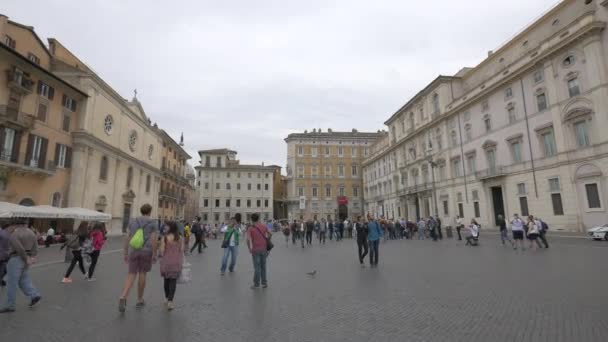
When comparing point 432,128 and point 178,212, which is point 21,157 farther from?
point 432,128

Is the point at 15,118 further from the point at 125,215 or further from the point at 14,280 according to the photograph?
the point at 14,280

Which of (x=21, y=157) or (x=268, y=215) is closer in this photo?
(x=21, y=157)

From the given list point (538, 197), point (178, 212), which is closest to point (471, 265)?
point (538, 197)

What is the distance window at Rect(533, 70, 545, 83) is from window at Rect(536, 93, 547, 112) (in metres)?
1.20

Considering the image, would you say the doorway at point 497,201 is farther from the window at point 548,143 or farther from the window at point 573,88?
the window at point 573,88

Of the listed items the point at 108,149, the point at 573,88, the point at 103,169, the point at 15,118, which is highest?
the point at 573,88

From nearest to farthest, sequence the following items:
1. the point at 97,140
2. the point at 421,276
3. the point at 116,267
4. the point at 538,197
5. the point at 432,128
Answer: the point at 421,276
the point at 116,267
the point at 538,197
the point at 97,140
the point at 432,128

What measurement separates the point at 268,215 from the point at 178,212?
721 inches

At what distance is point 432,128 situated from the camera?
40500 mm

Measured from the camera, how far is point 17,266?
5496 millimetres

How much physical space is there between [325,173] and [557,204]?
42.9 metres

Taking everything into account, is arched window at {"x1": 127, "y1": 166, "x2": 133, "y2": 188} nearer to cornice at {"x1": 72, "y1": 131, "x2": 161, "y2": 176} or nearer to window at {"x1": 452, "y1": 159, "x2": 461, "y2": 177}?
cornice at {"x1": 72, "y1": 131, "x2": 161, "y2": 176}

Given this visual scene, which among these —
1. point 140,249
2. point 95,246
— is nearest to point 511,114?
point 140,249

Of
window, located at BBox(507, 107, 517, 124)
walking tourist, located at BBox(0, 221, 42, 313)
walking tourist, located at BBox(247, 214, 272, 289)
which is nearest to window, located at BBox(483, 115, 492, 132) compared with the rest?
window, located at BBox(507, 107, 517, 124)
